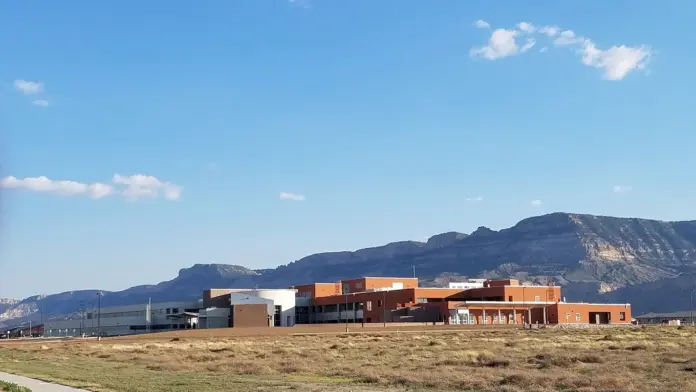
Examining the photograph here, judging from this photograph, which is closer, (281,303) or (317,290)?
(281,303)

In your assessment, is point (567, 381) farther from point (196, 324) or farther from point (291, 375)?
point (196, 324)

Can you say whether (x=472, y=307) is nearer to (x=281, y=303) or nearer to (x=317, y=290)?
(x=281, y=303)

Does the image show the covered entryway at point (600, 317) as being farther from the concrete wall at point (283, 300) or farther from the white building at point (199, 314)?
the white building at point (199, 314)

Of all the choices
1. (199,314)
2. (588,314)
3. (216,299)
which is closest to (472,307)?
(588,314)

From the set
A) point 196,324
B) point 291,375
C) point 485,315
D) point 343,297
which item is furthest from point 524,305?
point 291,375

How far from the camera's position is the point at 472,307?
490ft

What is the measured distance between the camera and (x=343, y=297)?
17525 cm

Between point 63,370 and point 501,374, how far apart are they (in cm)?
2192

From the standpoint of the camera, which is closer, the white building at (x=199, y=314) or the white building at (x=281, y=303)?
the white building at (x=199, y=314)

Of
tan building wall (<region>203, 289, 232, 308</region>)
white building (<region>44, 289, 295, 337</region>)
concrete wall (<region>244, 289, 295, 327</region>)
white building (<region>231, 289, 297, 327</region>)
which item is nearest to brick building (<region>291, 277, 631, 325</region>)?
concrete wall (<region>244, 289, 295, 327</region>)

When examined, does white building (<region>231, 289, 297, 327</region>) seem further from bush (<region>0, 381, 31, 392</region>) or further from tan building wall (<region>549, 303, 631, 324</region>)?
bush (<region>0, 381, 31, 392</region>)

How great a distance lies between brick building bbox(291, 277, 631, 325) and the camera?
151 m

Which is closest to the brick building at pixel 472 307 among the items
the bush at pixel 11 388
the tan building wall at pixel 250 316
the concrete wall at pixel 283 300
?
the concrete wall at pixel 283 300

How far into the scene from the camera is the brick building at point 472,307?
15062 cm
